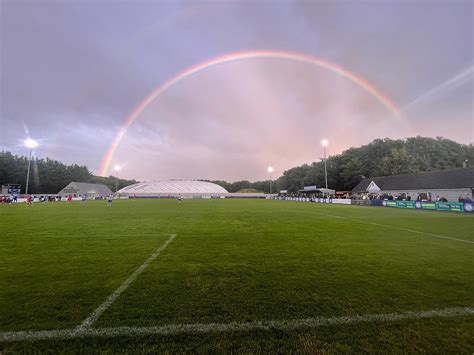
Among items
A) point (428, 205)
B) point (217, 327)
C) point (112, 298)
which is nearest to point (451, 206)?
point (428, 205)

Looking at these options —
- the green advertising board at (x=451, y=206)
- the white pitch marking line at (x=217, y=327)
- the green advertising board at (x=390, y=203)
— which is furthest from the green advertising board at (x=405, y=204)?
the white pitch marking line at (x=217, y=327)

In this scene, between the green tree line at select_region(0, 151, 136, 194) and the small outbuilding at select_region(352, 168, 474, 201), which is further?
the green tree line at select_region(0, 151, 136, 194)

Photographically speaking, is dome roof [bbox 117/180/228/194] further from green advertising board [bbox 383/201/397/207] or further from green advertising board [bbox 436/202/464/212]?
green advertising board [bbox 436/202/464/212]

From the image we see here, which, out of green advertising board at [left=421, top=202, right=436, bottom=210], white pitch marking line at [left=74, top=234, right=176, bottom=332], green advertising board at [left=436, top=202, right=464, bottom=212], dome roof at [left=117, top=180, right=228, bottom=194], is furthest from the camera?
dome roof at [left=117, top=180, right=228, bottom=194]

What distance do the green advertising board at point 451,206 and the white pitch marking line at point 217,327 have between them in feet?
80.2

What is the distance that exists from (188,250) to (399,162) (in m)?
61.9

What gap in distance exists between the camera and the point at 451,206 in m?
21.7

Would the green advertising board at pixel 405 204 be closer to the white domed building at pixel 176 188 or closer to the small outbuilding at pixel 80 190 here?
the white domed building at pixel 176 188

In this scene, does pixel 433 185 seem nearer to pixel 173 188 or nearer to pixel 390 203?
pixel 390 203

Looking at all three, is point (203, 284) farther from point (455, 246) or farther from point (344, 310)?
point (455, 246)

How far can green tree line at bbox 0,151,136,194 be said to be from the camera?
70250mm

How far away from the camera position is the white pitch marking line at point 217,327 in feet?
8.93

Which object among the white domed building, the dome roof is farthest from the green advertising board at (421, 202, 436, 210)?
the dome roof

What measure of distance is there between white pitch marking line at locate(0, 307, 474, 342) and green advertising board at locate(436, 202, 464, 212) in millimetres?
24439
